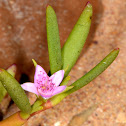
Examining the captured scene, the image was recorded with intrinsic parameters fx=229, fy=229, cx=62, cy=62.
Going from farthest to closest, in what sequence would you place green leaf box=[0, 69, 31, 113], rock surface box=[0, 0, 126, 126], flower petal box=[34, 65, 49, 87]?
rock surface box=[0, 0, 126, 126] → flower petal box=[34, 65, 49, 87] → green leaf box=[0, 69, 31, 113]

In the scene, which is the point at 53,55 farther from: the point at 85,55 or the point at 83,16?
the point at 85,55

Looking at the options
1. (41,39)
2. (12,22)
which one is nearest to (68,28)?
(41,39)

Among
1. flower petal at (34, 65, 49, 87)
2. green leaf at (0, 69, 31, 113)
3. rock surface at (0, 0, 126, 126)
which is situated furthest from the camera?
rock surface at (0, 0, 126, 126)

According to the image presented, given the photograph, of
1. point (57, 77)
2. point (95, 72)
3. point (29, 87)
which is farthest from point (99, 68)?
point (29, 87)

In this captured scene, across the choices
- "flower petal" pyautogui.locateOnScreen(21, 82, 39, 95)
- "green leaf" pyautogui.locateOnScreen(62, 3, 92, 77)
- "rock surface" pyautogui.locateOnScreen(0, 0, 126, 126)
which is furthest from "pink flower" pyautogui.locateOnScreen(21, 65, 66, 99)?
"rock surface" pyautogui.locateOnScreen(0, 0, 126, 126)

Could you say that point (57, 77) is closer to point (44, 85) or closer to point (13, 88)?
point (44, 85)

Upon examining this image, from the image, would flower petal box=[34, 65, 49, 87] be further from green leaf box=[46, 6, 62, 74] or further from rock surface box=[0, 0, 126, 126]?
rock surface box=[0, 0, 126, 126]

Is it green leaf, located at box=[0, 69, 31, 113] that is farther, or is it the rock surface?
the rock surface
